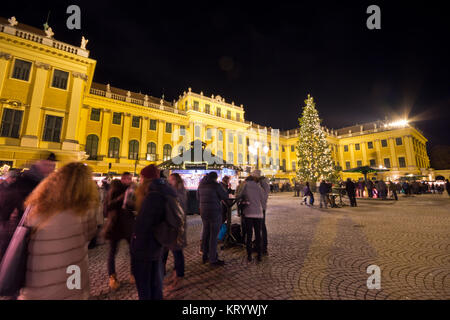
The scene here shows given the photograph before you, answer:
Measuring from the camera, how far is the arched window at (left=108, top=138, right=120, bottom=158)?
25.2 m

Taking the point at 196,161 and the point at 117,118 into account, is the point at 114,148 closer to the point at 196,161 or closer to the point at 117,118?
the point at 117,118

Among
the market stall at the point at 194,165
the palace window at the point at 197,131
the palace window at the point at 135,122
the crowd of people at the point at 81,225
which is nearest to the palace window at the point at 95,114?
the palace window at the point at 135,122

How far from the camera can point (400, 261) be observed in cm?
384

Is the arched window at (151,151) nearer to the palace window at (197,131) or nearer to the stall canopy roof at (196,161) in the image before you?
the palace window at (197,131)

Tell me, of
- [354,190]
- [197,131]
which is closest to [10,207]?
[354,190]

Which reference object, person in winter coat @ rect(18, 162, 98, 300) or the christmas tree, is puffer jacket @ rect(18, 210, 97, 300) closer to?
person in winter coat @ rect(18, 162, 98, 300)

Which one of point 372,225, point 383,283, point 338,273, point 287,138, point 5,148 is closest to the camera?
point 383,283

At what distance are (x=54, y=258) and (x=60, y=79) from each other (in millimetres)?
22976

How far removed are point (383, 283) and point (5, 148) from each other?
23029 mm

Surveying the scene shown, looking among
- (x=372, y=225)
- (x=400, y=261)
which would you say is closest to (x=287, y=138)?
(x=372, y=225)

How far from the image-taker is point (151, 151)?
28375mm
